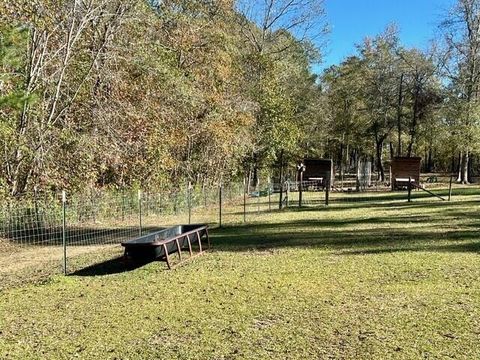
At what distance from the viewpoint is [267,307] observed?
18.0 ft

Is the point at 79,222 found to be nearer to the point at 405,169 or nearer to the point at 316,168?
the point at 405,169

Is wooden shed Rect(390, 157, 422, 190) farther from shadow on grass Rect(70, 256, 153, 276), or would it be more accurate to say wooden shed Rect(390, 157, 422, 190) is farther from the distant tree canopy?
shadow on grass Rect(70, 256, 153, 276)

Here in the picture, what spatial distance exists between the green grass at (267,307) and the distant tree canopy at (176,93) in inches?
150

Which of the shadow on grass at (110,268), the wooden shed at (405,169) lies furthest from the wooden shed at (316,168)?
the shadow on grass at (110,268)

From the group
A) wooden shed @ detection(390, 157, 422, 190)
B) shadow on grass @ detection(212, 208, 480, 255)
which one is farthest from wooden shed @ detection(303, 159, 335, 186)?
shadow on grass @ detection(212, 208, 480, 255)

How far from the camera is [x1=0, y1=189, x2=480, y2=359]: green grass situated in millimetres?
4277

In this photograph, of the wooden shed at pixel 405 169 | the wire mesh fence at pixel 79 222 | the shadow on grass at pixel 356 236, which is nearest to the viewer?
the wire mesh fence at pixel 79 222

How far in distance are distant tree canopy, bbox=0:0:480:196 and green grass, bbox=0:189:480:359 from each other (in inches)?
150

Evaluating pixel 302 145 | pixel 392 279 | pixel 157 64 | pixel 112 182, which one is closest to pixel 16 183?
pixel 112 182

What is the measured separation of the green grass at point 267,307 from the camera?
168 inches

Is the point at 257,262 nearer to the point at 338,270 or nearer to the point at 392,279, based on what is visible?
the point at 338,270

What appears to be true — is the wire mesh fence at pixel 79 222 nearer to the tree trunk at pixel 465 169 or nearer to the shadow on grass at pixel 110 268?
the shadow on grass at pixel 110 268

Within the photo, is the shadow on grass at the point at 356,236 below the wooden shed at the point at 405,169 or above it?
below

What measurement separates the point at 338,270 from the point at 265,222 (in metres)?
7.10
